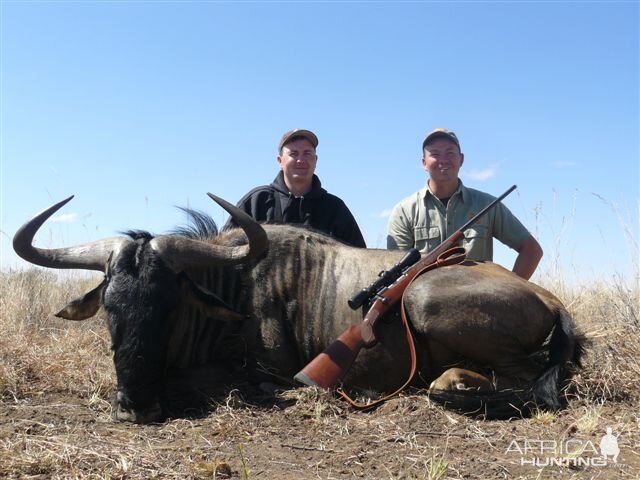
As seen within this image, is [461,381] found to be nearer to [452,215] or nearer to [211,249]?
[211,249]

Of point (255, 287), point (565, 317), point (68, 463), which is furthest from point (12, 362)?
point (565, 317)

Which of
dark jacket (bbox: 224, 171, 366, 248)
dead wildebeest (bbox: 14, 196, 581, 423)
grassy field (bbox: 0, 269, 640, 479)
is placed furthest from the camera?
dark jacket (bbox: 224, 171, 366, 248)

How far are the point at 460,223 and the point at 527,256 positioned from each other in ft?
2.45

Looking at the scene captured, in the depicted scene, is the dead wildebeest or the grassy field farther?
the dead wildebeest

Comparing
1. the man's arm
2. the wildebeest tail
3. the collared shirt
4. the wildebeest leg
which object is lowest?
the wildebeest leg

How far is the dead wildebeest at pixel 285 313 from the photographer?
3684 mm

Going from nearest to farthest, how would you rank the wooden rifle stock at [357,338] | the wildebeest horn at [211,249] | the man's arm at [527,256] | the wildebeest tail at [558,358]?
the wildebeest tail at [558,358] → the wooden rifle stock at [357,338] → the wildebeest horn at [211,249] → the man's arm at [527,256]

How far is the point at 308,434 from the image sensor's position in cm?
332

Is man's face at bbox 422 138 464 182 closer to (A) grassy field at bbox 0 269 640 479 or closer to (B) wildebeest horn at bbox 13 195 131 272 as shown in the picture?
(A) grassy field at bbox 0 269 640 479

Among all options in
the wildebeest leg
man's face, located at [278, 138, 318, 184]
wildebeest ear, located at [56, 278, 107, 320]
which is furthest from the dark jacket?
the wildebeest leg

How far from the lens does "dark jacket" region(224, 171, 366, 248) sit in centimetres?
610

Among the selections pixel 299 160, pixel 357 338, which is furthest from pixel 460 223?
pixel 357 338

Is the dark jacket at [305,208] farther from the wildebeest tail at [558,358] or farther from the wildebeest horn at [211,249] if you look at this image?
the wildebeest tail at [558,358]

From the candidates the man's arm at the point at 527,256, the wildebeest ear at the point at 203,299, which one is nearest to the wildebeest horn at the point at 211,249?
the wildebeest ear at the point at 203,299
